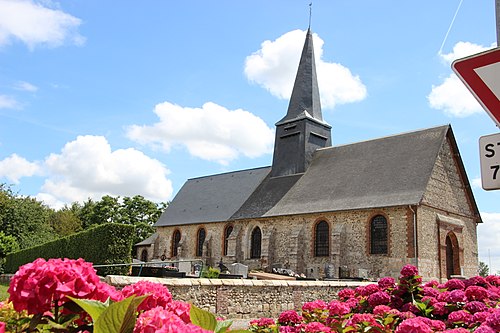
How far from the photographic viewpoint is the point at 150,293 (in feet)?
6.14

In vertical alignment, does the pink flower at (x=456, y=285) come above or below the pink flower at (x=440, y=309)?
above

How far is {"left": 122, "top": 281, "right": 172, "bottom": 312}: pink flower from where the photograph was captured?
1.87m

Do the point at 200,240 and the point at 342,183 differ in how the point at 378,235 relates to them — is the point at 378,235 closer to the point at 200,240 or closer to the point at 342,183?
the point at 342,183

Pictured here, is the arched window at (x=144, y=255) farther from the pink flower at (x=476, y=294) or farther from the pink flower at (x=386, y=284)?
the pink flower at (x=476, y=294)

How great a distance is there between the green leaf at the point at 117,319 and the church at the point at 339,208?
22.3m

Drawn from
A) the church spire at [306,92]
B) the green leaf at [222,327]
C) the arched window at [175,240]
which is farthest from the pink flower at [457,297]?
the arched window at [175,240]

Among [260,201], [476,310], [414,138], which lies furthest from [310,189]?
[476,310]

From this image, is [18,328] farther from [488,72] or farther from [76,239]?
[76,239]

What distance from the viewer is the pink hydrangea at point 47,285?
1.69 meters

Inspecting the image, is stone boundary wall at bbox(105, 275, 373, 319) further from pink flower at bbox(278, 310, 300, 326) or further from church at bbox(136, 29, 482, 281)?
church at bbox(136, 29, 482, 281)

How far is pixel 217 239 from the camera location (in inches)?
1260

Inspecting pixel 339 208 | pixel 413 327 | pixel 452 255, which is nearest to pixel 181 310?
pixel 413 327

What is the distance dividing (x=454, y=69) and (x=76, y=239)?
18168 millimetres

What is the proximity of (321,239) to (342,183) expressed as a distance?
335cm
